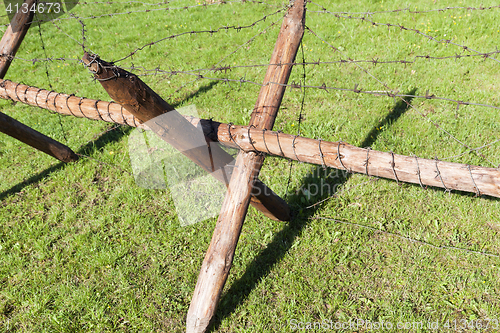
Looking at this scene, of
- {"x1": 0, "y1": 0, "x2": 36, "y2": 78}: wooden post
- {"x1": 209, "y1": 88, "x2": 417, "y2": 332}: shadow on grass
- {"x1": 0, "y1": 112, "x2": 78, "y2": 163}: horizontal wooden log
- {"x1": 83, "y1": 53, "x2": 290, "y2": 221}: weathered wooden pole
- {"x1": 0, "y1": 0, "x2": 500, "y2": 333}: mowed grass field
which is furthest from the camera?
{"x1": 0, "y1": 0, "x2": 36, "y2": 78}: wooden post

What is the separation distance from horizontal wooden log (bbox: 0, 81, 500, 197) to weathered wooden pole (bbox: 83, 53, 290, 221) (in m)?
0.18

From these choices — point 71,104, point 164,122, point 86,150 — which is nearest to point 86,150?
point 86,150

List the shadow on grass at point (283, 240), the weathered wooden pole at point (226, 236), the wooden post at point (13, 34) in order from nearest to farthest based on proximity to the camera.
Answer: the weathered wooden pole at point (226, 236)
the shadow on grass at point (283, 240)
the wooden post at point (13, 34)

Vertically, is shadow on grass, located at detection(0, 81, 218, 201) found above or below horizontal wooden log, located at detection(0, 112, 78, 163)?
below

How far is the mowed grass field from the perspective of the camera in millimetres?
3074

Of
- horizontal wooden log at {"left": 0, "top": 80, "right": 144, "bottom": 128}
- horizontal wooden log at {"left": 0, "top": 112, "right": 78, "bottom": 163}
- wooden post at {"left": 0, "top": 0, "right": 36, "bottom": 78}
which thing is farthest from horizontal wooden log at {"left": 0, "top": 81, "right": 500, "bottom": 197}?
wooden post at {"left": 0, "top": 0, "right": 36, "bottom": 78}

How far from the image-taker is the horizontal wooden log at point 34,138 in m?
4.28

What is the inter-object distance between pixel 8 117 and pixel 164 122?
3073 mm

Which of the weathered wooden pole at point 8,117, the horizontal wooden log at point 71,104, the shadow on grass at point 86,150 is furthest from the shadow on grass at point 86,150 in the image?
the horizontal wooden log at point 71,104

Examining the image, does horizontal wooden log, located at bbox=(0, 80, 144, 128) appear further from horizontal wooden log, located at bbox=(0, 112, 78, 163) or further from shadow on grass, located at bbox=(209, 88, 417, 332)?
shadow on grass, located at bbox=(209, 88, 417, 332)

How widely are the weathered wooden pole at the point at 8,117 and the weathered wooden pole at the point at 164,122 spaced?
2.90 meters

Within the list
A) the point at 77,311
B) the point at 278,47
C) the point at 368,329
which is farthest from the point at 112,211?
the point at 368,329

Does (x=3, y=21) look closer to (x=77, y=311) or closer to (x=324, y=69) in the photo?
(x=324, y=69)

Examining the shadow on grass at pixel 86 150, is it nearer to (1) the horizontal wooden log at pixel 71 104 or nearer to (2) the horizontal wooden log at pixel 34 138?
(2) the horizontal wooden log at pixel 34 138
